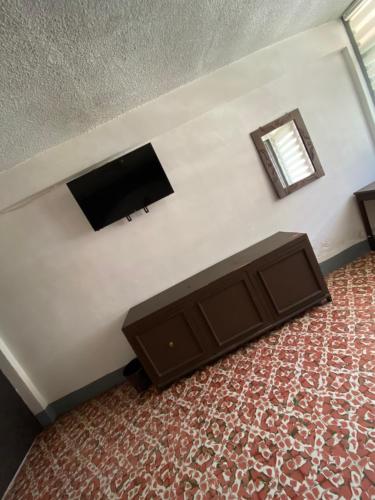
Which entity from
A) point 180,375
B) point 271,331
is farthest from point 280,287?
point 180,375

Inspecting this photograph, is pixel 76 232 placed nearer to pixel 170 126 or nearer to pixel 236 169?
pixel 170 126

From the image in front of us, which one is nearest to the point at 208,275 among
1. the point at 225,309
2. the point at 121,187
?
the point at 225,309

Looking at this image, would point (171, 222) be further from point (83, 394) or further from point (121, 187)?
point (83, 394)

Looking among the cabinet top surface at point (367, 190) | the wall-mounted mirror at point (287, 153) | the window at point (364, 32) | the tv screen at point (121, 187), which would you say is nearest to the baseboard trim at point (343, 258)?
the cabinet top surface at point (367, 190)

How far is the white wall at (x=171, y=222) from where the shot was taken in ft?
8.11

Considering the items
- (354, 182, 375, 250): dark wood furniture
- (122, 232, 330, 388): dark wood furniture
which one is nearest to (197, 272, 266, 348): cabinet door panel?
(122, 232, 330, 388): dark wood furniture

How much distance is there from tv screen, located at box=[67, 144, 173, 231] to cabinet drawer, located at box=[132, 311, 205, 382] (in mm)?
1071

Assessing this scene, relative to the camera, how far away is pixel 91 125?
234 cm

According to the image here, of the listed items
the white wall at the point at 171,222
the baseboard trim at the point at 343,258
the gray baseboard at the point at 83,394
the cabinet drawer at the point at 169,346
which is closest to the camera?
the cabinet drawer at the point at 169,346

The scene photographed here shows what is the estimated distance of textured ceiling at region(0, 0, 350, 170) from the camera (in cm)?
127

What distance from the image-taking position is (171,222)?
2596 millimetres

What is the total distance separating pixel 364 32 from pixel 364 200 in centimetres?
162

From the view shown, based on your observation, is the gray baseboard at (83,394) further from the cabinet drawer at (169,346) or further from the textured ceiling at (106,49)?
the textured ceiling at (106,49)

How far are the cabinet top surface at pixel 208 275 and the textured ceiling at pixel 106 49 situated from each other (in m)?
1.71
